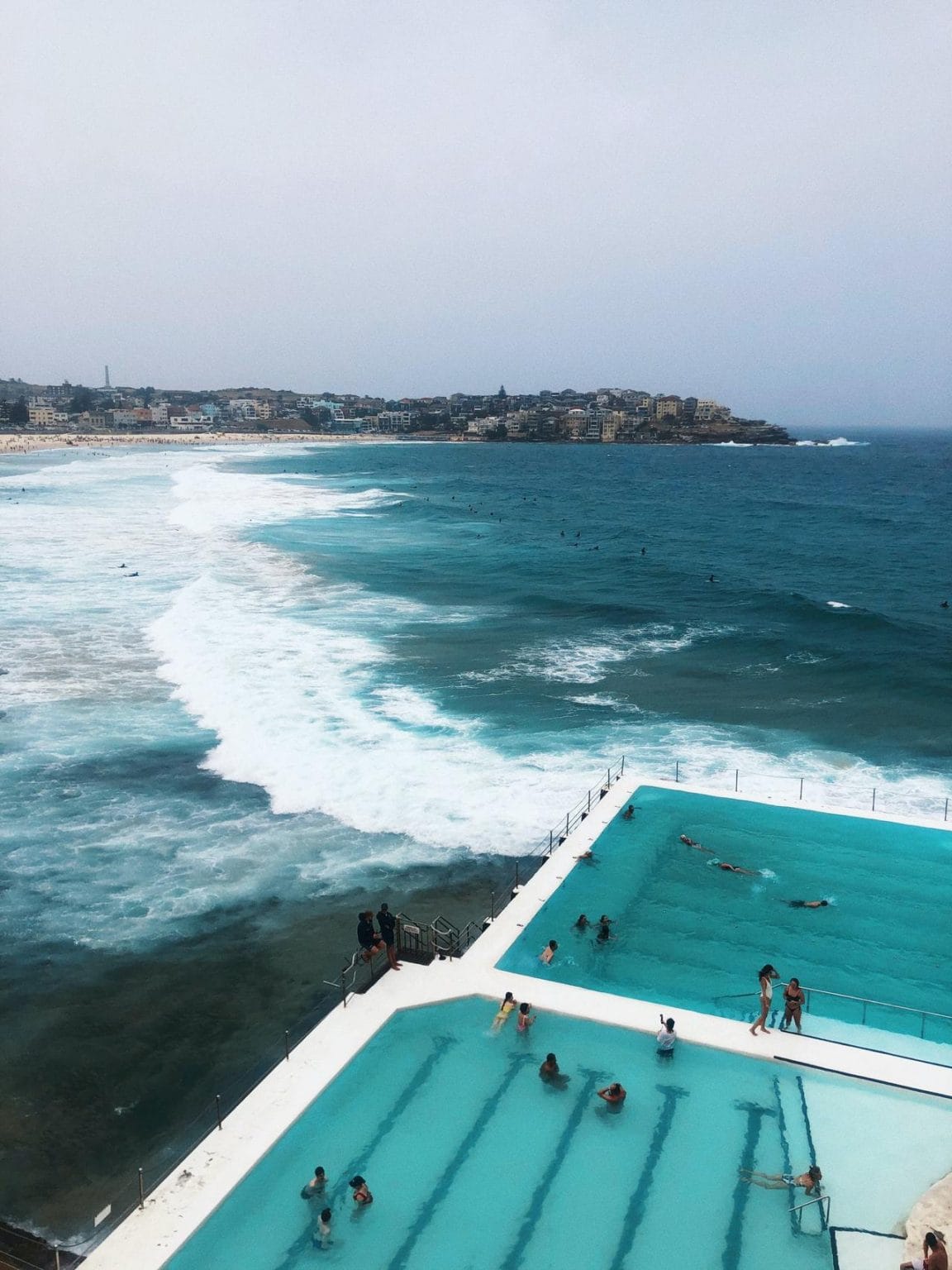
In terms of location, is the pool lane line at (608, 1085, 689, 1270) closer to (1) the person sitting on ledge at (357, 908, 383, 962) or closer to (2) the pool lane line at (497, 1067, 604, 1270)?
(2) the pool lane line at (497, 1067, 604, 1270)

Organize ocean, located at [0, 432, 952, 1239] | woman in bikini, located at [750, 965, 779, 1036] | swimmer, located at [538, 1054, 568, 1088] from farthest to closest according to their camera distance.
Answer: ocean, located at [0, 432, 952, 1239] → woman in bikini, located at [750, 965, 779, 1036] → swimmer, located at [538, 1054, 568, 1088]

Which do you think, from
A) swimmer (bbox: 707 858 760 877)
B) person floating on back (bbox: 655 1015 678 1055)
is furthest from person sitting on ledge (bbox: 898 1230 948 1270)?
swimmer (bbox: 707 858 760 877)

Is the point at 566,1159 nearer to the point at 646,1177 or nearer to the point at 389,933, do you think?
the point at 646,1177

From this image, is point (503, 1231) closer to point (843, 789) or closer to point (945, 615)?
point (843, 789)


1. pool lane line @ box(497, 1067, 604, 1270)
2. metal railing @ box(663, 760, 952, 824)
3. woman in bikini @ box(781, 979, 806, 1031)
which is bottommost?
metal railing @ box(663, 760, 952, 824)

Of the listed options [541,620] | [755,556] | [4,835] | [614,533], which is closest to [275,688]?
[4,835]

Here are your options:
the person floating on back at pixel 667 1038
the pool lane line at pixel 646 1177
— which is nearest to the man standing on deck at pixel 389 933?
the person floating on back at pixel 667 1038
